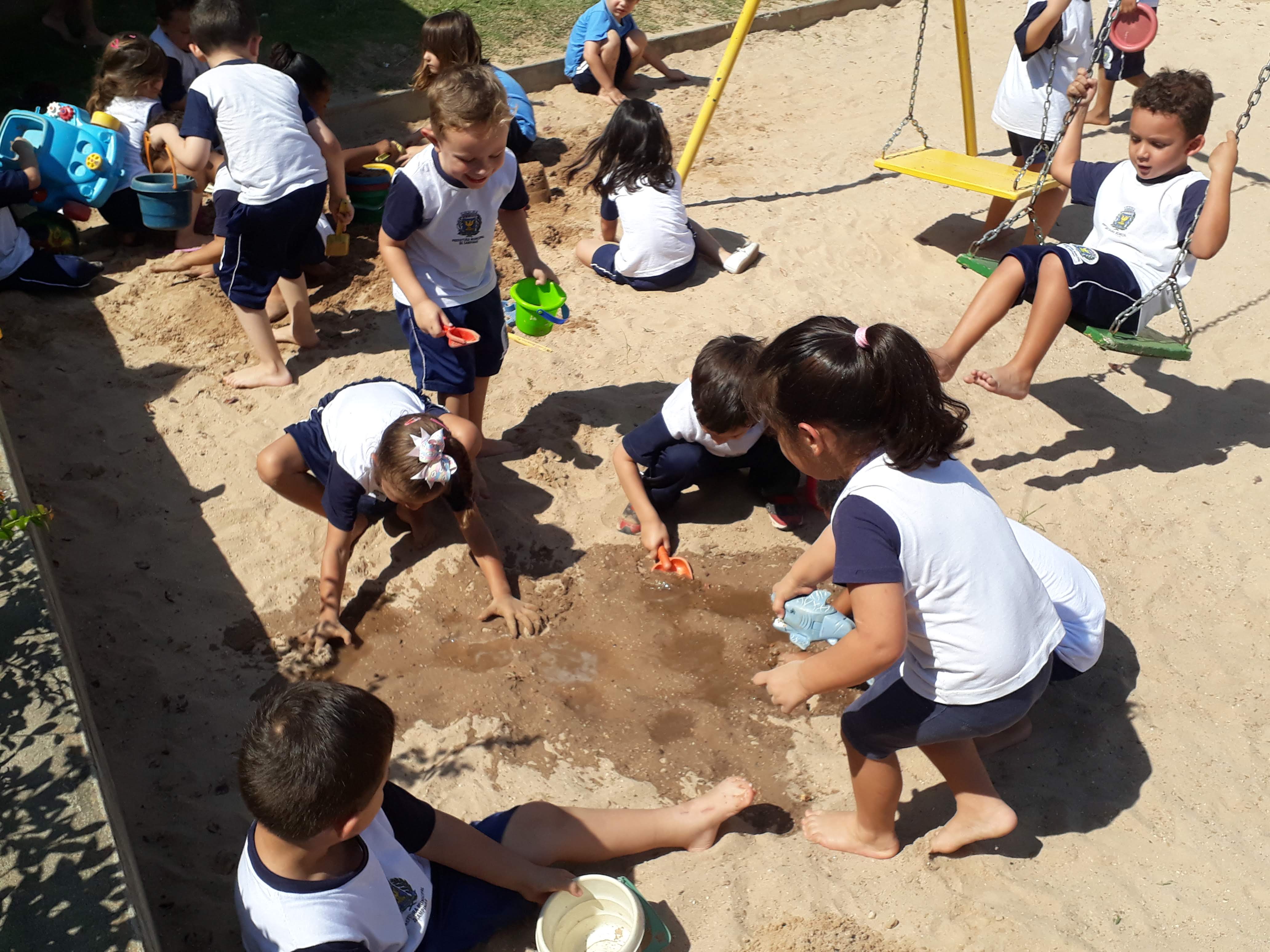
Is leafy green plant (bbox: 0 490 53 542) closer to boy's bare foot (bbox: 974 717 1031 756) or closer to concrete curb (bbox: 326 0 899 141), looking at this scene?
boy's bare foot (bbox: 974 717 1031 756)

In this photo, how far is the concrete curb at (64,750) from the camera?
2090 millimetres

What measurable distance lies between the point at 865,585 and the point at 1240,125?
292 centimetres

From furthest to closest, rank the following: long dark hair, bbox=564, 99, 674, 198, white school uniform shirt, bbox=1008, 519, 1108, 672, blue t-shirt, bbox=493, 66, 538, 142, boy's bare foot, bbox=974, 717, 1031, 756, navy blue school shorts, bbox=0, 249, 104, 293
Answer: blue t-shirt, bbox=493, 66, 538, 142 → long dark hair, bbox=564, 99, 674, 198 → navy blue school shorts, bbox=0, 249, 104, 293 → boy's bare foot, bbox=974, 717, 1031, 756 → white school uniform shirt, bbox=1008, 519, 1108, 672

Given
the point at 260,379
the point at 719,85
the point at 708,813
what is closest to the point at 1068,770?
the point at 708,813

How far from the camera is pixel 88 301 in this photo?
5.00 meters

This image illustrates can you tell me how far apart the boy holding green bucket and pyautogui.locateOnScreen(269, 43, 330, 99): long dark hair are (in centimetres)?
169

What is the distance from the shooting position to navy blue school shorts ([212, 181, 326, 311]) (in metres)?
4.31

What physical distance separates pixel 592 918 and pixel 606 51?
21.5ft

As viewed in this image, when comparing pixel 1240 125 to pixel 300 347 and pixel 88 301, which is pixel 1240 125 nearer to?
pixel 300 347

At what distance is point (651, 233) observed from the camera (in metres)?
5.15

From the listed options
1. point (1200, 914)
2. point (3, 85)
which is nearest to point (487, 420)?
point (1200, 914)

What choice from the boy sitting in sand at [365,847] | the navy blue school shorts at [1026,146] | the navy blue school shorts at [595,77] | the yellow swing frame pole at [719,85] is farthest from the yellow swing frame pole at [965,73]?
the boy sitting in sand at [365,847]

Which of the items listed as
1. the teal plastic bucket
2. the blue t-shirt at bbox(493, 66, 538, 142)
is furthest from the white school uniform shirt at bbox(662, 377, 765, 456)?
the blue t-shirt at bbox(493, 66, 538, 142)

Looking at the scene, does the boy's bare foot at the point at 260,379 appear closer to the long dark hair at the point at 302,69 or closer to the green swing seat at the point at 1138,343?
the long dark hair at the point at 302,69
